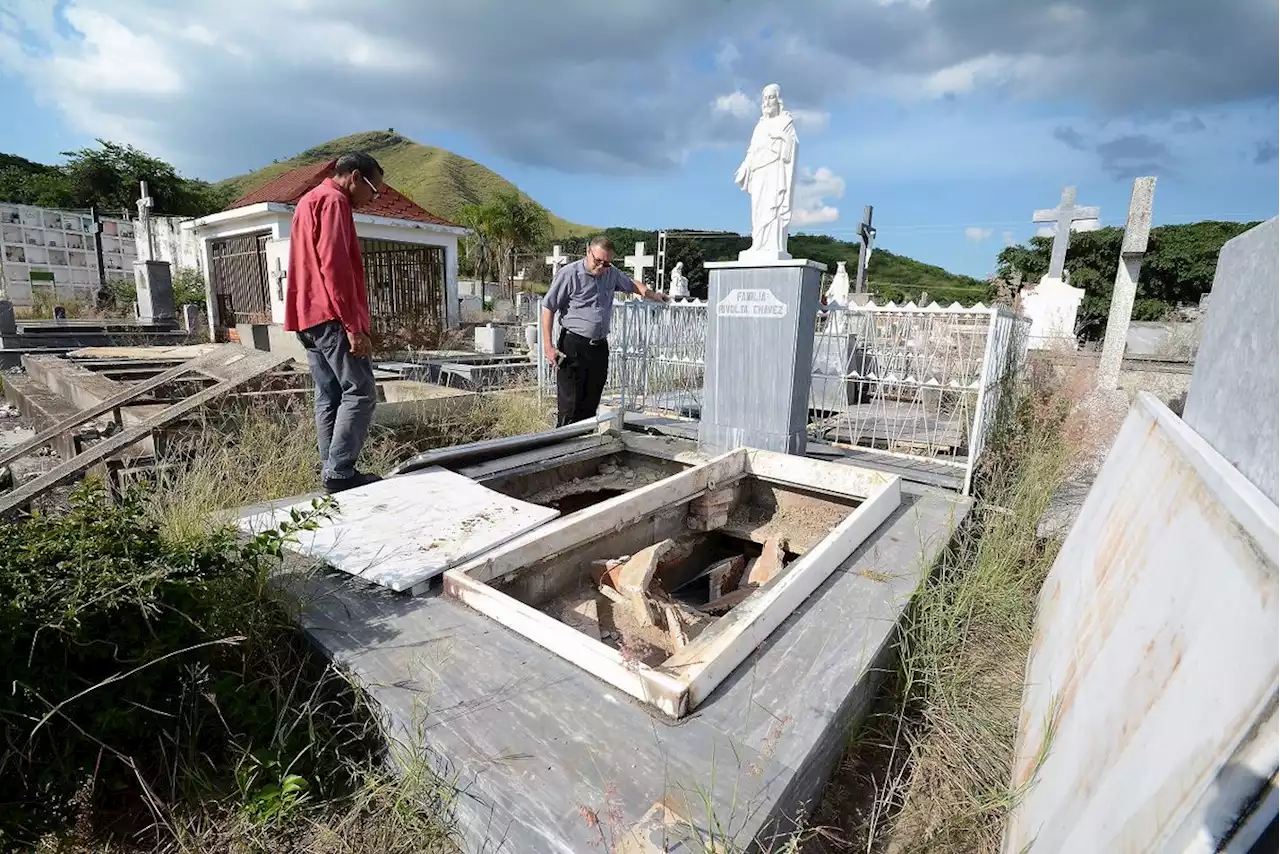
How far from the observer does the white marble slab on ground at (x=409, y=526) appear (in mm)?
2402

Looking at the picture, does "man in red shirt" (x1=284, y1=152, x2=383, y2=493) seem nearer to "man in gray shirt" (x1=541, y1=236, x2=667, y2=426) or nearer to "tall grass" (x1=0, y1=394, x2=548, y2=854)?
"tall grass" (x1=0, y1=394, x2=548, y2=854)

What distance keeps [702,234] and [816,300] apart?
159ft

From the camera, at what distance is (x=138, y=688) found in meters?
1.48

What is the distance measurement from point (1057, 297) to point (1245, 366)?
35.1ft

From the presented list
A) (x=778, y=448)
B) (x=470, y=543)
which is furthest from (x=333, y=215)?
(x=778, y=448)

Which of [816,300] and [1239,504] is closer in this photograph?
[1239,504]

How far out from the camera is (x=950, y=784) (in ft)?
5.84

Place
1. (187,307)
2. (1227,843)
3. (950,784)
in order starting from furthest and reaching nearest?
(187,307) < (950,784) < (1227,843)

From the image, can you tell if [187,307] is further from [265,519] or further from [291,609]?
[291,609]

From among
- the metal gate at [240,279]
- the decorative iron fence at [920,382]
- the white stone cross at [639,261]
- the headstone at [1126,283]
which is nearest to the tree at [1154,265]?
the headstone at [1126,283]

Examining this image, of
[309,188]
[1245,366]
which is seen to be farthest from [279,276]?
[1245,366]

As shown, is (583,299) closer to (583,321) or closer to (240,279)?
(583,321)

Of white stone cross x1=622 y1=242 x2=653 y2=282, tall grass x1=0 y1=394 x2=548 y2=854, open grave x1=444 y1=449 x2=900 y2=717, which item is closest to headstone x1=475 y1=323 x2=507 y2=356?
white stone cross x1=622 y1=242 x2=653 y2=282

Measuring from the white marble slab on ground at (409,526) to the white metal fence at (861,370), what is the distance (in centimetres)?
303
